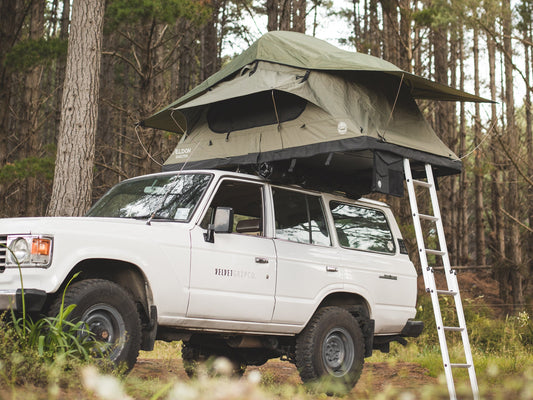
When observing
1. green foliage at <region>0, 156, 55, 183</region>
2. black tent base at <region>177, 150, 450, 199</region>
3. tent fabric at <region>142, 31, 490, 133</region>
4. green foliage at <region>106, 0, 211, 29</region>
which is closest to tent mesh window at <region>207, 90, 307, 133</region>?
tent fabric at <region>142, 31, 490, 133</region>

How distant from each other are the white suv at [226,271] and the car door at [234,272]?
0.04 feet

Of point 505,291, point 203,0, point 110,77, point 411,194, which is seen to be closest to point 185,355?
point 411,194

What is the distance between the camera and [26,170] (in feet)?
43.5

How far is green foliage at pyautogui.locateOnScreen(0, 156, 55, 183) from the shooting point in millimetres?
13094

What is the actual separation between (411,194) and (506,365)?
9.00 feet

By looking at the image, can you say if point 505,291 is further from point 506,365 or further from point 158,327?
point 158,327

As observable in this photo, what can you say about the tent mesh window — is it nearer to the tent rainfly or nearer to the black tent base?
the tent rainfly

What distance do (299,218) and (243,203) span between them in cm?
74

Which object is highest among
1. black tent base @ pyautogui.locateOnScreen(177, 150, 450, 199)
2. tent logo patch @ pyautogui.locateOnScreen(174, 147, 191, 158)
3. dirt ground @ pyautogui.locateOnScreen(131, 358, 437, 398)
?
tent logo patch @ pyautogui.locateOnScreen(174, 147, 191, 158)

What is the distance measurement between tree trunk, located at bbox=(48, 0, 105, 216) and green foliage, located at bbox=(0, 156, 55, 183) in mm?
2670

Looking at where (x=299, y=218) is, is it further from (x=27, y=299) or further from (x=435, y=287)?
(x=27, y=299)

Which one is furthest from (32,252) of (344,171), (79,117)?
(79,117)

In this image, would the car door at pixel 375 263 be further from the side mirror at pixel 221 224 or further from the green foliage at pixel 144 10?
the green foliage at pixel 144 10

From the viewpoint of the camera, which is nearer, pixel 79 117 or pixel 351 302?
pixel 351 302
